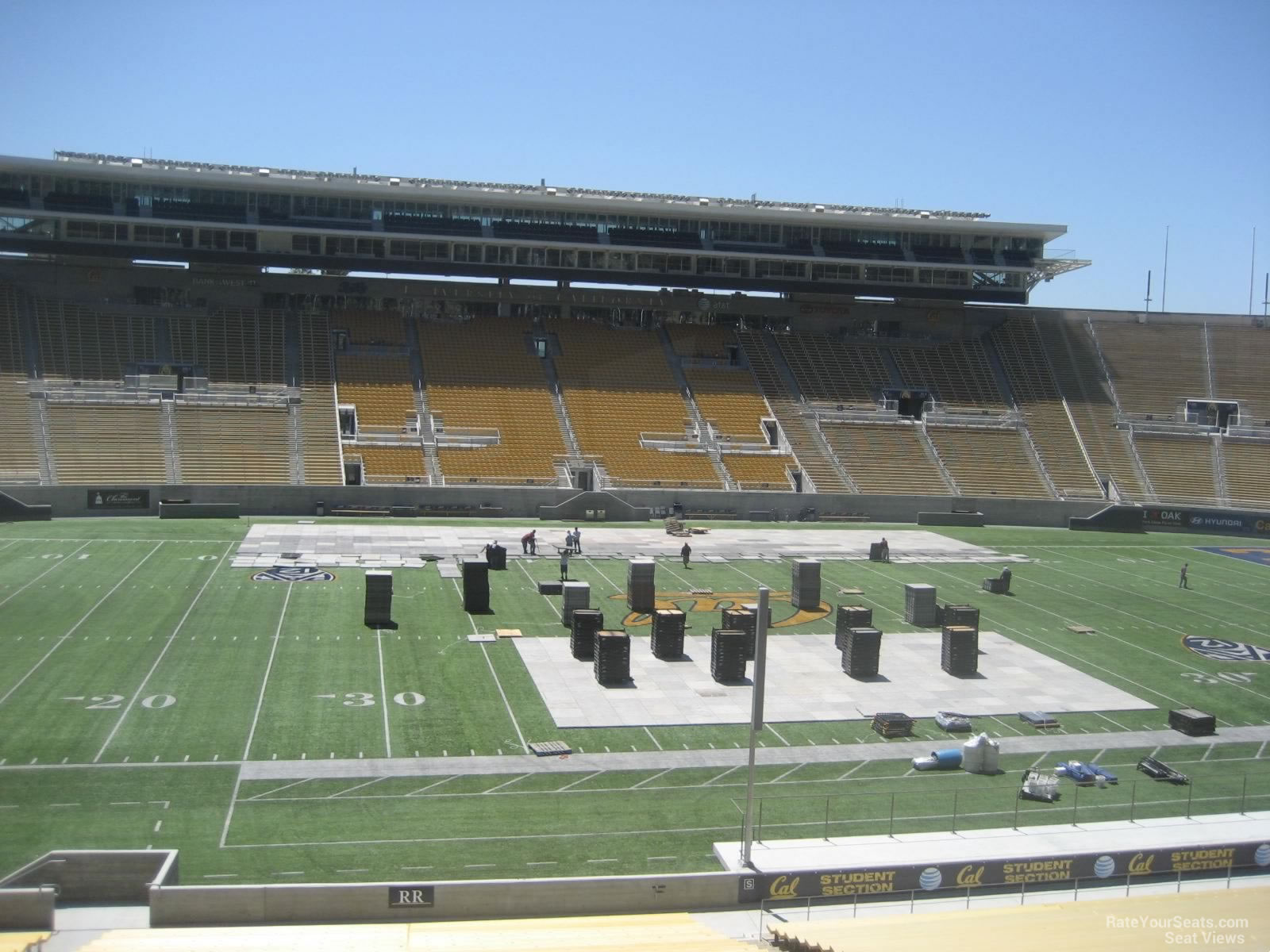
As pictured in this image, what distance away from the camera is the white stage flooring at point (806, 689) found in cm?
2689

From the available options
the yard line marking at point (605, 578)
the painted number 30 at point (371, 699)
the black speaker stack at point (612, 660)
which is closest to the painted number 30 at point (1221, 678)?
the black speaker stack at point (612, 660)

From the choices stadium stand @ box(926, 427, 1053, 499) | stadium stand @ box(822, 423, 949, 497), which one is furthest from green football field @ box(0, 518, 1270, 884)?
stadium stand @ box(926, 427, 1053, 499)

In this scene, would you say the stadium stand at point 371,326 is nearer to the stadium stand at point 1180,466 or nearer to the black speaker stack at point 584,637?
the black speaker stack at point 584,637

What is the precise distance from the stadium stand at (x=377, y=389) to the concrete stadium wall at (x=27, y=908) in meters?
43.1

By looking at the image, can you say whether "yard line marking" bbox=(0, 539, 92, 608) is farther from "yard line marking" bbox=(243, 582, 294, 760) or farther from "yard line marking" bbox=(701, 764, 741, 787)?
"yard line marking" bbox=(701, 764, 741, 787)

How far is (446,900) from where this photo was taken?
1645cm

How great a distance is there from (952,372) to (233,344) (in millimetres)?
39068

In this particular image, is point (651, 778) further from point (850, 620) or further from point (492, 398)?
point (492, 398)

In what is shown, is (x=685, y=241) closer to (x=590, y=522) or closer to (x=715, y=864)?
(x=590, y=522)

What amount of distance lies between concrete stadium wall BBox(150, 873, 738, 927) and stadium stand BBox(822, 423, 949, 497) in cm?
4395

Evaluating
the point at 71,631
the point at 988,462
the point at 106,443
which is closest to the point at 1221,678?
the point at 71,631

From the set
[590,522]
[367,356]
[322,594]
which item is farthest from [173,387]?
[322,594]

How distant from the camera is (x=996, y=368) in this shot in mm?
70250

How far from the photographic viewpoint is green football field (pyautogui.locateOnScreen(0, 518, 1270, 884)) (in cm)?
1956
